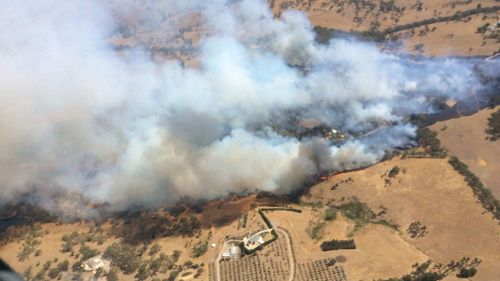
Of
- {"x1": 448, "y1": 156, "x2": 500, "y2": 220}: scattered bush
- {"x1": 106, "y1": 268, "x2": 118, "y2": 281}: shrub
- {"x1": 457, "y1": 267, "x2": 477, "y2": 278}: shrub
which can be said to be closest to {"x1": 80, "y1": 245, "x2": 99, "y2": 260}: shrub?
{"x1": 106, "y1": 268, "x2": 118, "y2": 281}: shrub

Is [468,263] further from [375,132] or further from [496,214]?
[375,132]

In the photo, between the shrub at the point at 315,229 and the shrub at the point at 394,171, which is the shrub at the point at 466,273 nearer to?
the shrub at the point at 315,229

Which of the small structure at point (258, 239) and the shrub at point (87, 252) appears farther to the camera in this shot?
the shrub at point (87, 252)

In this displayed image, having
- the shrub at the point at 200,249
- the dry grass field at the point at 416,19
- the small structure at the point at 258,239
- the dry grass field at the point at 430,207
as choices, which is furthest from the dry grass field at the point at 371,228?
the dry grass field at the point at 416,19

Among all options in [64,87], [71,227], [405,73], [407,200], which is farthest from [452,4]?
[71,227]

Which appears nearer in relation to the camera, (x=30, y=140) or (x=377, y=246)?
(x=377, y=246)

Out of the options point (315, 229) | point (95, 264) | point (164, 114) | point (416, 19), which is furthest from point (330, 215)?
point (416, 19)

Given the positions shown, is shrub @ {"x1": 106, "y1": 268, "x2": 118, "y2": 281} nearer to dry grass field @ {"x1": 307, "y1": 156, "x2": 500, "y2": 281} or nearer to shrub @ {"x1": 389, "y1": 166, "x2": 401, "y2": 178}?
dry grass field @ {"x1": 307, "y1": 156, "x2": 500, "y2": 281}
